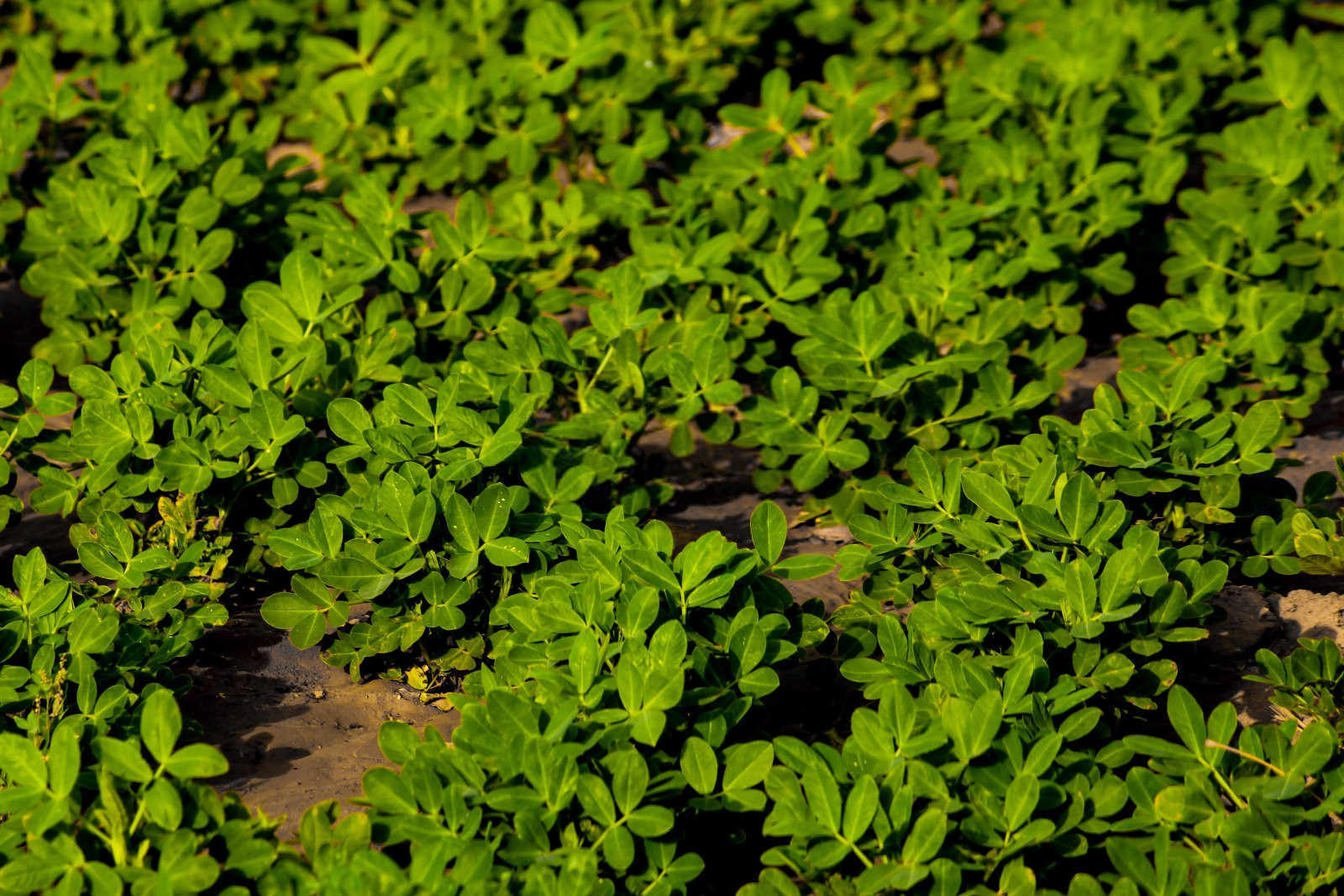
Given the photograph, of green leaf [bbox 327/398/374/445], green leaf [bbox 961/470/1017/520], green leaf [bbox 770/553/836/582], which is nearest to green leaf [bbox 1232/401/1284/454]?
green leaf [bbox 961/470/1017/520]

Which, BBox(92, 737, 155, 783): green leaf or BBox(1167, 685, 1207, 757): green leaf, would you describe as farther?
BBox(1167, 685, 1207, 757): green leaf

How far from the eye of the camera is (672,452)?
3650mm

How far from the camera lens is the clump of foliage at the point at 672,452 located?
2.30 m

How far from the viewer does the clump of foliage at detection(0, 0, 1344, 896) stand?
230 cm

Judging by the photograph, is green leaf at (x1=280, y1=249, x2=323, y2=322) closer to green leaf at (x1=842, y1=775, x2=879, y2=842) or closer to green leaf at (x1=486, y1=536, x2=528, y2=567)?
green leaf at (x1=486, y1=536, x2=528, y2=567)

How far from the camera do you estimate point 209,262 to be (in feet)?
12.4

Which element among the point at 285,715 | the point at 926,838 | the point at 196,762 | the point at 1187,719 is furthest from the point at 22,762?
the point at 1187,719

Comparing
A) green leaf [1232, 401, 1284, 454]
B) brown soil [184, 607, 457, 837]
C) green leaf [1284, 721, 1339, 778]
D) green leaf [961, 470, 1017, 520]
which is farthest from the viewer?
green leaf [1232, 401, 1284, 454]

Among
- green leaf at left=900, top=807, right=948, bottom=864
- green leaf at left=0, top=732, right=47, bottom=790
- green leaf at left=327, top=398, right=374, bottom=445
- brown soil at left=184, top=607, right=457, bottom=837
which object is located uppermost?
green leaf at left=327, top=398, right=374, bottom=445

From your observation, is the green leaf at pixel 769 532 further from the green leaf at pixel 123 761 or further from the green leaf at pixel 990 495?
the green leaf at pixel 123 761

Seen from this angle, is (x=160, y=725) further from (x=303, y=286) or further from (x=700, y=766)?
(x=303, y=286)

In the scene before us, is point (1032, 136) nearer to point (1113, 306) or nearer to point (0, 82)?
point (1113, 306)

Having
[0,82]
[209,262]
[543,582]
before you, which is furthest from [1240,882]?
[0,82]

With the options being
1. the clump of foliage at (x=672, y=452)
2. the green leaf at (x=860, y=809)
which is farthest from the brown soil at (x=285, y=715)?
the green leaf at (x=860, y=809)
